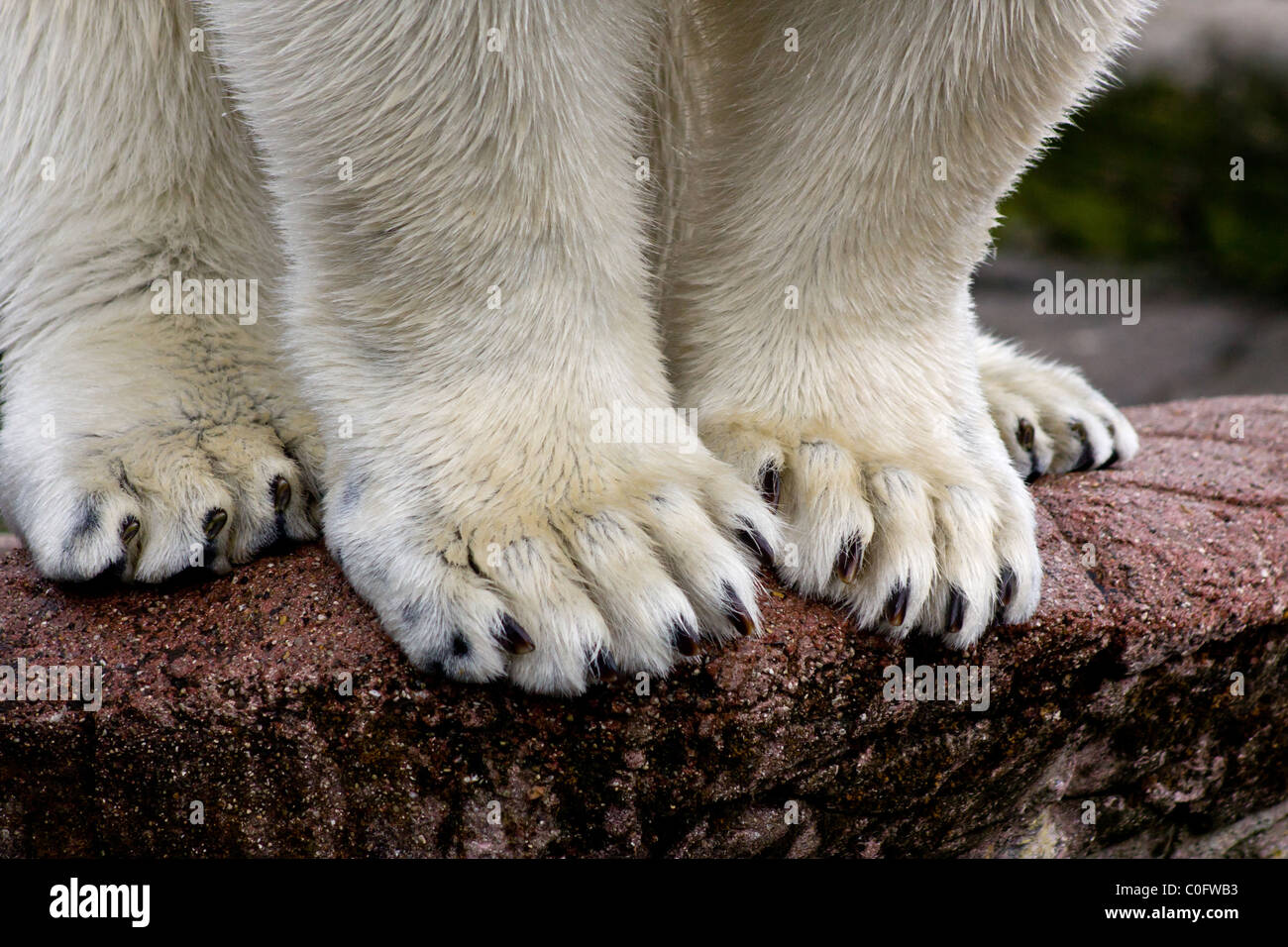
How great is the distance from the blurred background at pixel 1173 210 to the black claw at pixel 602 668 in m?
4.86

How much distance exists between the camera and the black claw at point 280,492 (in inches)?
68.6

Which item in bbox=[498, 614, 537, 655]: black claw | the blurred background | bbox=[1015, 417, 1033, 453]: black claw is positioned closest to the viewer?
bbox=[498, 614, 537, 655]: black claw

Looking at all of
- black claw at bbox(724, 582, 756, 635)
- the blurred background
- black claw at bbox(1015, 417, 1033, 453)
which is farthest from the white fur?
the blurred background

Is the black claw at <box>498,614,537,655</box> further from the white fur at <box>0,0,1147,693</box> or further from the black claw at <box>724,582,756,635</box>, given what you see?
the black claw at <box>724,582,756,635</box>

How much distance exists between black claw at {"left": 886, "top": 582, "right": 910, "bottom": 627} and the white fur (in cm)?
1

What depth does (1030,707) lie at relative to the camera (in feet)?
5.70

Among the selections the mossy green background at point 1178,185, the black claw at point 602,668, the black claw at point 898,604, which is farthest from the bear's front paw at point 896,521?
the mossy green background at point 1178,185

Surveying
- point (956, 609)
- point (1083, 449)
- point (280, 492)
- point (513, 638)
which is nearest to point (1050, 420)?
point (1083, 449)

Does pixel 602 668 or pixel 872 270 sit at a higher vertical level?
pixel 872 270

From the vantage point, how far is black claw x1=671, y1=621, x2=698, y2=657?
148cm

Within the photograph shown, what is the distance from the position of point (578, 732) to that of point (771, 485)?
0.38 m

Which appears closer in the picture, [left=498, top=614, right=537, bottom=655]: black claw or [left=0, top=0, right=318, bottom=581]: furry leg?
[left=498, top=614, right=537, bottom=655]: black claw

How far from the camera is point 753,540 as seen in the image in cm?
158

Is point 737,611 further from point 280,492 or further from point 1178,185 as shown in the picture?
point 1178,185
